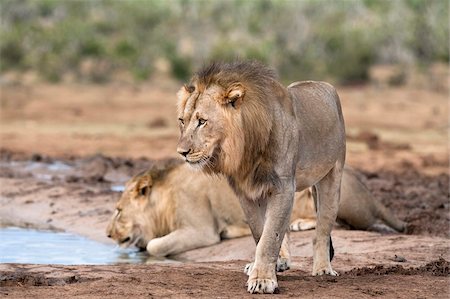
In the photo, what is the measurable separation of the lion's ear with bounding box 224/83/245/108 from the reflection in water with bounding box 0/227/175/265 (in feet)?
7.96

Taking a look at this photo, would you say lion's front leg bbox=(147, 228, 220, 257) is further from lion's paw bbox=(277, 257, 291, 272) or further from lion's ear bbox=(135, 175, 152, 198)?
lion's paw bbox=(277, 257, 291, 272)

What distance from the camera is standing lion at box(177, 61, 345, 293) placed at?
4969 millimetres

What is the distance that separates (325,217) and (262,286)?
1.02m

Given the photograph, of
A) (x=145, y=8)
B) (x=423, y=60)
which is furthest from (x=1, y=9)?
(x=423, y=60)

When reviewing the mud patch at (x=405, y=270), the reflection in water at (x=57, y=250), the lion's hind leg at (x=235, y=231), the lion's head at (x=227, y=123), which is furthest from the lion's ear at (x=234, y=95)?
the lion's hind leg at (x=235, y=231)

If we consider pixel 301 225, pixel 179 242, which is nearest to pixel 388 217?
pixel 301 225

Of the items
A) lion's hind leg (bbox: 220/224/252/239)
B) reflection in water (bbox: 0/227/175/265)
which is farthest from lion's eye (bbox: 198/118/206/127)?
lion's hind leg (bbox: 220/224/252/239)

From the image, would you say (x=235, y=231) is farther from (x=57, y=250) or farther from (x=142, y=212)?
(x=57, y=250)

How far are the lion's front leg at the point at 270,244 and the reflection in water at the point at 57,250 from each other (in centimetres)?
228

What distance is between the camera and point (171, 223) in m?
7.97

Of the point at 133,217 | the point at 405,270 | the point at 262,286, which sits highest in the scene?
the point at 133,217

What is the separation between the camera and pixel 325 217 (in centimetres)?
586

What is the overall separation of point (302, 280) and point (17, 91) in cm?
1995

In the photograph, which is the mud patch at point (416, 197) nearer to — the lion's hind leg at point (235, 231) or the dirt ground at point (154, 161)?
the dirt ground at point (154, 161)
